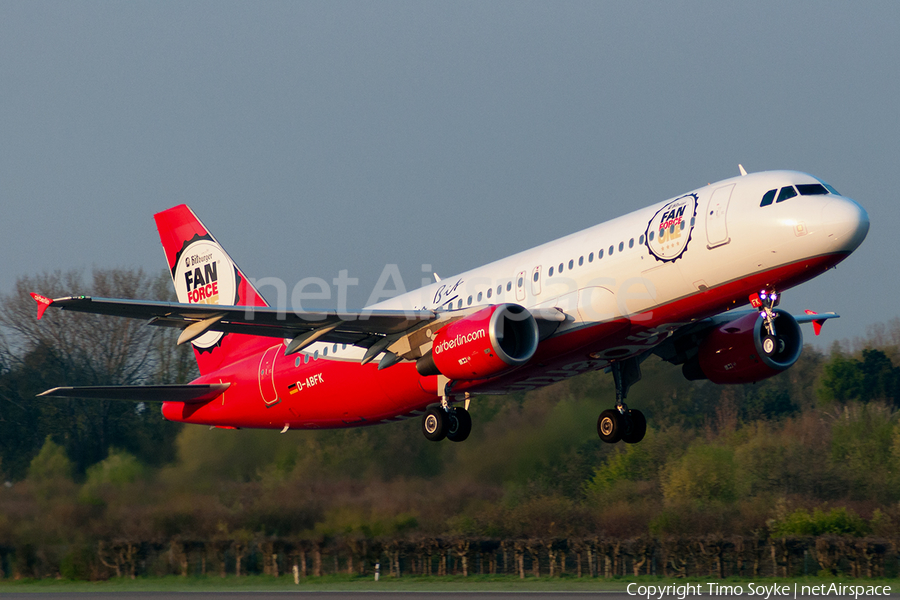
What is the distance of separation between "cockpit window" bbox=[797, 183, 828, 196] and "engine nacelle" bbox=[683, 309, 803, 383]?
5.31 m

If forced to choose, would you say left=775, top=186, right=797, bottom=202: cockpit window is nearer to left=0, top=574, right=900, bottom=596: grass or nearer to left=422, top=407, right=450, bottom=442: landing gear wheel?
left=422, top=407, right=450, bottom=442: landing gear wheel

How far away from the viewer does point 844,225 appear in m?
21.2

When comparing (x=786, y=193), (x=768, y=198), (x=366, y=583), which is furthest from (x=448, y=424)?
(x=366, y=583)

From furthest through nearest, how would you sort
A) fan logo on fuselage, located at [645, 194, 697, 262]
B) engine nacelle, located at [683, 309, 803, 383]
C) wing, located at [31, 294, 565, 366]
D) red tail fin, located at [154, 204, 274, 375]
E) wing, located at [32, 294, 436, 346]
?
red tail fin, located at [154, 204, 274, 375] < engine nacelle, located at [683, 309, 803, 383] < wing, located at [31, 294, 565, 366] < fan logo on fuselage, located at [645, 194, 697, 262] < wing, located at [32, 294, 436, 346]

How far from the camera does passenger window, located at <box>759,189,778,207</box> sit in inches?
870

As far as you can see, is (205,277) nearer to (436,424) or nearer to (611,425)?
(436,424)

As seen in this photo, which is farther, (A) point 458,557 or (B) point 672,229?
(A) point 458,557

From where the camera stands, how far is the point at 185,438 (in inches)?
1531

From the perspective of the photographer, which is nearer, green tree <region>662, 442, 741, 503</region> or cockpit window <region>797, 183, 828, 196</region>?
cockpit window <region>797, 183, 828, 196</region>

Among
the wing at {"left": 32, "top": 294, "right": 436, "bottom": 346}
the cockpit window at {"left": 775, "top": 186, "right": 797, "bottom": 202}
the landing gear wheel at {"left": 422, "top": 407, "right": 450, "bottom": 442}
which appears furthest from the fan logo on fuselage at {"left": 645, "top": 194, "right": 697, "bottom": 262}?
the landing gear wheel at {"left": 422, "top": 407, "right": 450, "bottom": 442}

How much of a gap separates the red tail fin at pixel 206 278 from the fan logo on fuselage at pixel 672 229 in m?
13.9

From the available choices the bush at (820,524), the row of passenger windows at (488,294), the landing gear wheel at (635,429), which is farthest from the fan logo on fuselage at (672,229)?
the bush at (820,524)

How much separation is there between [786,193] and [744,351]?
6900 millimetres

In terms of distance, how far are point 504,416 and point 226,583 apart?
41.0 feet
